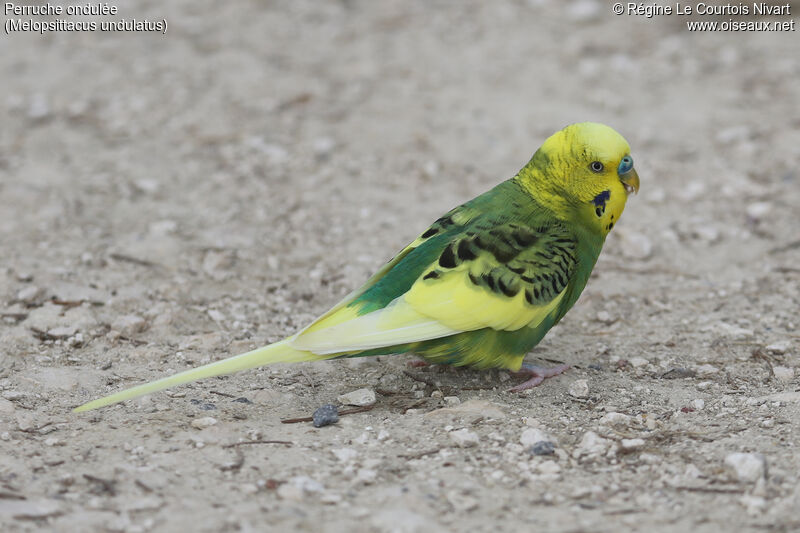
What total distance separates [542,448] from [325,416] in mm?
797

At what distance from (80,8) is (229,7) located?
1253 millimetres

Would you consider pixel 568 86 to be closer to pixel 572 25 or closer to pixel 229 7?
pixel 572 25

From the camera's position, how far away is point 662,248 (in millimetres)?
4930

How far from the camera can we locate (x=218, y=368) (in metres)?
3.07

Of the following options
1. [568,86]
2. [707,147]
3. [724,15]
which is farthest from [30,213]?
[724,15]

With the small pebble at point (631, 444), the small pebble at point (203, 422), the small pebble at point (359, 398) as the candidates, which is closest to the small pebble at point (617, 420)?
the small pebble at point (631, 444)

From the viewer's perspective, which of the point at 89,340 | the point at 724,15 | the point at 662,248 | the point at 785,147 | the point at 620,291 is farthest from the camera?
the point at 724,15

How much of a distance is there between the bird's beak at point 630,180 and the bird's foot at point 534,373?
0.79m

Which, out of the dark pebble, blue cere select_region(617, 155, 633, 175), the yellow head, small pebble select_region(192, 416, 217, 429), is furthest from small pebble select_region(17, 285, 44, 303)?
blue cere select_region(617, 155, 633, 175)

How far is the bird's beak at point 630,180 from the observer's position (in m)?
3.59

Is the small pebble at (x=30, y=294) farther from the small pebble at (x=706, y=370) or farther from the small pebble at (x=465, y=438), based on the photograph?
the small pebble at (x=706, y=370)

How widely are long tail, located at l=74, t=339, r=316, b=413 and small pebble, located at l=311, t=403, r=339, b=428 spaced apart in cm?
22

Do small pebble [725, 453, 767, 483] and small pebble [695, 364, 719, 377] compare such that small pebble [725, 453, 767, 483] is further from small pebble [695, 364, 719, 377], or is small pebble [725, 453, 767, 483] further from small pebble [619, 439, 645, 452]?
small pebble [695, 364, 719, 377]

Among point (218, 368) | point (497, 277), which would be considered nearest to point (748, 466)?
point (497, 277)
